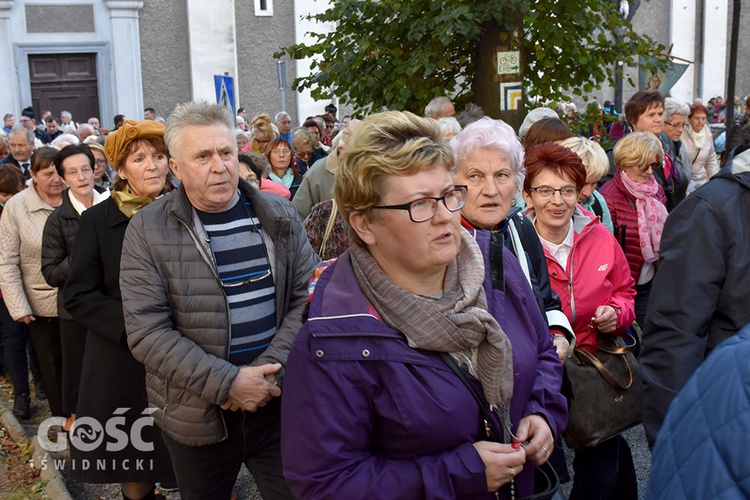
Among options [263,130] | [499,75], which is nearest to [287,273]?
[499,75]

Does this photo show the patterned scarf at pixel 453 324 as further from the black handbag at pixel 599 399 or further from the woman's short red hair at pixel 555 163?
the woman's short red hair at pixel 555 163

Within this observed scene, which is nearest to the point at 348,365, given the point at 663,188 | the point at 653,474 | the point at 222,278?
the point at 653,474

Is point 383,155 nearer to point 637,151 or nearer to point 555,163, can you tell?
point 555,163

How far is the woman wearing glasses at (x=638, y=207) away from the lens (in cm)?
551

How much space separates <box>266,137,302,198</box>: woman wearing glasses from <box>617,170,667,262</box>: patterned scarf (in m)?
4.31

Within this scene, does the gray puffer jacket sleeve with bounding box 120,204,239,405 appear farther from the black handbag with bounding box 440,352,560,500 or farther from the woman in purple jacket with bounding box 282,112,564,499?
the black handbag with bounding box 440,352,560,500

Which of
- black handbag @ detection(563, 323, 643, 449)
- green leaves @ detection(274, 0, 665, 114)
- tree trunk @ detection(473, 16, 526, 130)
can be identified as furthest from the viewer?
tree trunk @ detection(473, 16, 526, 130)

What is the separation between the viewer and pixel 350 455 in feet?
7.25

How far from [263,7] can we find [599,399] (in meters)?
26.0

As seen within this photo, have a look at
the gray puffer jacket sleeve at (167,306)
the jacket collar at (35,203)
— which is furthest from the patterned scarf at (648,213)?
the jacket collar at (35,203)

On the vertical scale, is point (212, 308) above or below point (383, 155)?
below

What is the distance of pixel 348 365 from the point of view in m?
2.19

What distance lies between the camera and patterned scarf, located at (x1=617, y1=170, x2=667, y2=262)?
548 centimetres

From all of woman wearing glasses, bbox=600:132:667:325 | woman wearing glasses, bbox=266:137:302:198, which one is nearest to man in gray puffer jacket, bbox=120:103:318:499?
woman wearing glasses, bbox=600:132:667:325
